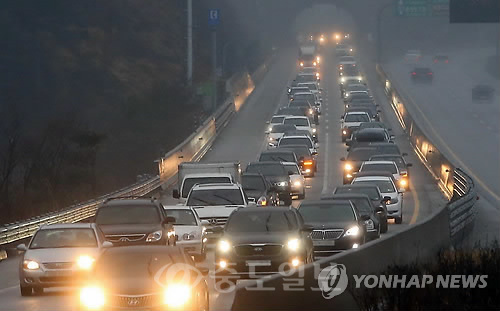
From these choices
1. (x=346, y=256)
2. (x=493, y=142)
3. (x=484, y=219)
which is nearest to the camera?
(x=346, y=256)

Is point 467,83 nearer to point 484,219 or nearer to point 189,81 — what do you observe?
point 189,81

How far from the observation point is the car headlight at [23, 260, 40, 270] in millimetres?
24141

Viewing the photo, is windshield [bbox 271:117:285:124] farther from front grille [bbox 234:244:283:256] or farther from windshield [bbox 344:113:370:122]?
front grille [bbox 234:244:283:256]

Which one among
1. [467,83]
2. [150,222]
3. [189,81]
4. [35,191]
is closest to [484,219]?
[150,222]

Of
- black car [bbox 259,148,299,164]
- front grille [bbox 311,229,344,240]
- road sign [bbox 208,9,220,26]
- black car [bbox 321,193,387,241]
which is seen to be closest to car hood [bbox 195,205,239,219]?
black car [bbox 321,193,387,241]

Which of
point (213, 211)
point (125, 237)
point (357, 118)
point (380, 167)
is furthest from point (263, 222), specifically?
point (357, 118)

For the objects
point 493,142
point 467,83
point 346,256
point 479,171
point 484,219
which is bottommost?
point 346,256

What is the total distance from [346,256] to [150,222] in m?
10.3

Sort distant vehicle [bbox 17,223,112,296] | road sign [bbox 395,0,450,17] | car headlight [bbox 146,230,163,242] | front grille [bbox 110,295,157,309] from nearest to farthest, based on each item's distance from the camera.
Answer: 1. front grille [bbox 110,295,157,309]
2. distant vehicle [bbox 17,223,112,296]
3. car headlight [bbox 146,230,163,242]
4. road sign [bbox 395,0,450,17]

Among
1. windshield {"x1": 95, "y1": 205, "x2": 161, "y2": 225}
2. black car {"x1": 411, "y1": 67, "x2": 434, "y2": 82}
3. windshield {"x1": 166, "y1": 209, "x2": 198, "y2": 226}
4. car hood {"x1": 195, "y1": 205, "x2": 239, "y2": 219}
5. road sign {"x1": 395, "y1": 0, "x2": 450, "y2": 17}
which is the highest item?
black car {"x1": 411, "y1": 67, "x2": 434, "y2": 82}

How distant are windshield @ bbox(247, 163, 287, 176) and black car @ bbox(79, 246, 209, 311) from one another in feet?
98.0

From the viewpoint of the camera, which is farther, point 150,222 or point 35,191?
point 35,191

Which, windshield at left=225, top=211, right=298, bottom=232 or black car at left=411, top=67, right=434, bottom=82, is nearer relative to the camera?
windshield at left=225, top=211, right=298, bottom=232

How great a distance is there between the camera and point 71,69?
394ft
